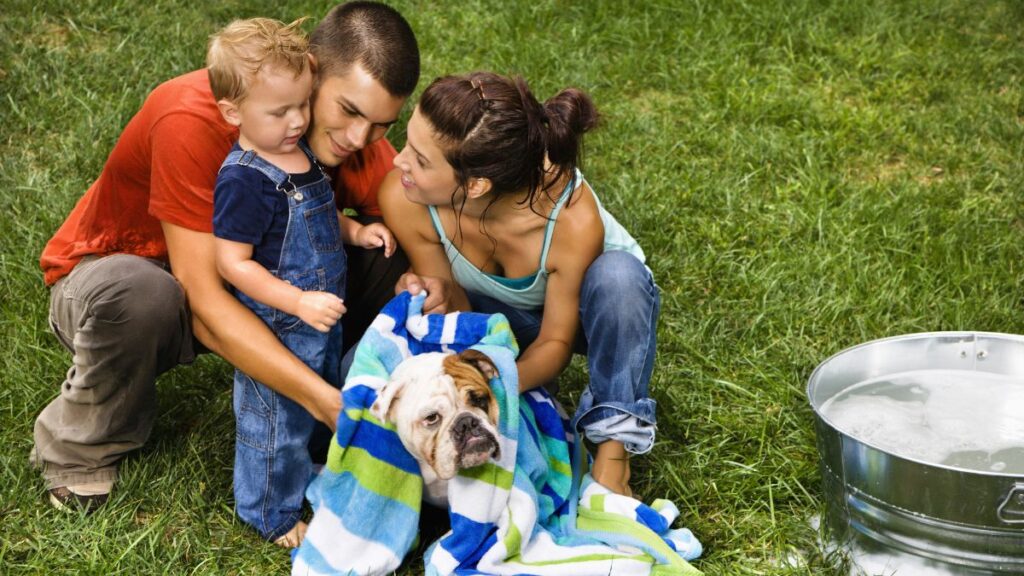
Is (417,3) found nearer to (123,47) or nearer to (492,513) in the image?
(123,47)

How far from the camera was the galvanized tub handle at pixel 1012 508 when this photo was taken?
230 centimetres

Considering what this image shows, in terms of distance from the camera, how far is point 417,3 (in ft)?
19.0

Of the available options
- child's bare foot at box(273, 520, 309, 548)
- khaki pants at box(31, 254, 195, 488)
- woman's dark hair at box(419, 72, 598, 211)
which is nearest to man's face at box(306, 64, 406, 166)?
woman's dark hair at box(419, 72, 598, 211)

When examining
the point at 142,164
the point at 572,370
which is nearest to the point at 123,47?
the point at 142,164

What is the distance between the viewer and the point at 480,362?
8.63ft

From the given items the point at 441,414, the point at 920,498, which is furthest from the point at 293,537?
the point at 920,498

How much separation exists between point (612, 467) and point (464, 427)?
593 mm

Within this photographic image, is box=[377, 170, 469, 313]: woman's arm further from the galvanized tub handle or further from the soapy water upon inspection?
the galvanized tub handle

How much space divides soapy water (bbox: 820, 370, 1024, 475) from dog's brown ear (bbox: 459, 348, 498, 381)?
774 millimetres

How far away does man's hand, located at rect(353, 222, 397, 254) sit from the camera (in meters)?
2.96

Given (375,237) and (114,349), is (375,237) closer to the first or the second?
(375,237)

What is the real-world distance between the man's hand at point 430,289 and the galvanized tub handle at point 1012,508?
53.6 inches

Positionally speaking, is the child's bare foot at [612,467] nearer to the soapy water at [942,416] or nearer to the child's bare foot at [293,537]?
the soapy water at [942,416]

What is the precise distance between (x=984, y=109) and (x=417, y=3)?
2781 millimetres
